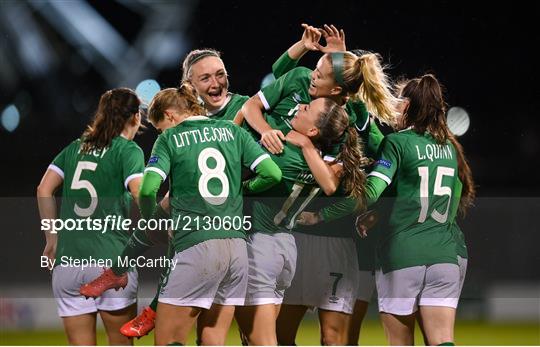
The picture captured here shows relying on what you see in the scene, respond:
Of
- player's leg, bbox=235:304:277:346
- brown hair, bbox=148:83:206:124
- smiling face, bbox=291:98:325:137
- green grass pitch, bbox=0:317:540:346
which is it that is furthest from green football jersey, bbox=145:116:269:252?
green grass pitch, bbox=0:317:540:346

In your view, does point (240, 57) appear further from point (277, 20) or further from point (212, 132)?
point (212, 132)

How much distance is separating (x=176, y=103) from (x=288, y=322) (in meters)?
1.31

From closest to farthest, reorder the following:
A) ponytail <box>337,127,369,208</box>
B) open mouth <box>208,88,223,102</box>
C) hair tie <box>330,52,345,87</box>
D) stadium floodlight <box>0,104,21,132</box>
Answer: ponytail <box>337,127,369,208</box>, hair tie <box>330,52,345,87</box>, open mouth <box>208,88,223,102</box>, stadium floodlight <box>0,104,21,132</box>

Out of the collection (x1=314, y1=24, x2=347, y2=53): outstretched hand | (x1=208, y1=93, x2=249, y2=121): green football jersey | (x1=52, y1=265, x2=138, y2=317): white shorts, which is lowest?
(x1=52, y1=265, x2=138, y2=317): white shorts

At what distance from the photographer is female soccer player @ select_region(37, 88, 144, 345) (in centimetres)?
452

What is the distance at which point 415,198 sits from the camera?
446cm

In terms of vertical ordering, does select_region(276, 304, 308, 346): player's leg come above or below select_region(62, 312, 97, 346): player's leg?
above

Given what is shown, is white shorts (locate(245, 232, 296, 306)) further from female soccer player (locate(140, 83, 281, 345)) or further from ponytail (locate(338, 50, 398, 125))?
ponytail (locate(338, 50, 398, 125))

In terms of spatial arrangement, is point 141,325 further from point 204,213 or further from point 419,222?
point 419,222

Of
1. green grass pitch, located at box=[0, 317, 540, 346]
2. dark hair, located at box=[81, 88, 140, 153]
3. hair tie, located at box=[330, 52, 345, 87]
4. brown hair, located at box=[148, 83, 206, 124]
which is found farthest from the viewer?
green grass pitch, located at box=[0, 317, 540, 346]

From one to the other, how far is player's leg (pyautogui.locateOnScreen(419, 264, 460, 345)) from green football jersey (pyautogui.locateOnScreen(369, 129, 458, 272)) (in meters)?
0.06

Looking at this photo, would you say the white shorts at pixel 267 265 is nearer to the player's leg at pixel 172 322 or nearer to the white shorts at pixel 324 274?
the white shorts at pixel 324 274

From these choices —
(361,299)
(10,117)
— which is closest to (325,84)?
(361,299)

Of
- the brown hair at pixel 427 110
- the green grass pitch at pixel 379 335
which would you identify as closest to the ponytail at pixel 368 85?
the brown hair at pixel 427 110
